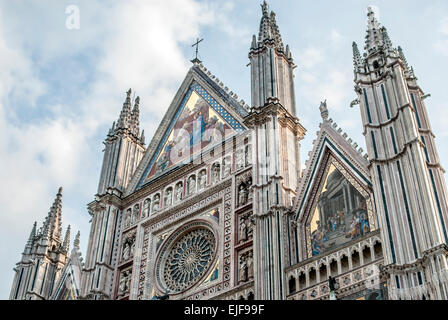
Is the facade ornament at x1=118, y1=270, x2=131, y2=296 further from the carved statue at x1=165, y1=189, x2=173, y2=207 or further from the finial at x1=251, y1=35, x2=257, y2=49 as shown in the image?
the finial at x1=251, y1=35, x2=257, y2=49

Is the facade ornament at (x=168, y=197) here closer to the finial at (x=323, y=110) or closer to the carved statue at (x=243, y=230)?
the carved statue at (x=243, y=230)

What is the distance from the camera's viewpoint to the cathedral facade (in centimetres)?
1444

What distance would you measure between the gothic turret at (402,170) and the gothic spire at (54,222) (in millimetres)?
12971

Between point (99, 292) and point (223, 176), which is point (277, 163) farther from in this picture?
point (99, 292)

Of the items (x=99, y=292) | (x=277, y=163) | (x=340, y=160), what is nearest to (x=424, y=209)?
(x=340, y=160)

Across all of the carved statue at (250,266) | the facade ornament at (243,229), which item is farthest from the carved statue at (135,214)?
the carved statue at (250,266)

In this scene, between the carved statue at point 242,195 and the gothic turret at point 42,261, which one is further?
the gothic turret at point 42,261

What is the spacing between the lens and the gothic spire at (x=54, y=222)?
24763 mm

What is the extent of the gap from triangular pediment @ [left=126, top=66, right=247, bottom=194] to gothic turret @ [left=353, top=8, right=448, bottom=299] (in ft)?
16.2

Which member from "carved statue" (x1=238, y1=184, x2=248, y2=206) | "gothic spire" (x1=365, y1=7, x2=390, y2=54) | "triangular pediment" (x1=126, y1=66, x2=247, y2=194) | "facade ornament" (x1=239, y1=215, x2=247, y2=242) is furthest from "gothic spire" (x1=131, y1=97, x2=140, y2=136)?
"gothic spire" (x1=365, y1=7, x2=390, y2=54)

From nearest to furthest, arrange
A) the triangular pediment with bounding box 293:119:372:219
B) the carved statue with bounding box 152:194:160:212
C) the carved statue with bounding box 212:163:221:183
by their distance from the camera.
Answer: the triangular pediment with bounding box 293:119:372:219 → the carved statue with bounding box 212:163:221:183 → the carved statue with bounding box 152:194:160:212

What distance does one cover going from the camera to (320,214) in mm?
16797
